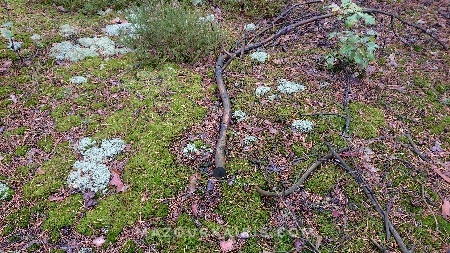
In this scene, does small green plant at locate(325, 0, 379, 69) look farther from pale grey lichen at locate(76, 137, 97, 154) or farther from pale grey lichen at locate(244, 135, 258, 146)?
pale grey lichen at locate(76, 137, 97, 154)

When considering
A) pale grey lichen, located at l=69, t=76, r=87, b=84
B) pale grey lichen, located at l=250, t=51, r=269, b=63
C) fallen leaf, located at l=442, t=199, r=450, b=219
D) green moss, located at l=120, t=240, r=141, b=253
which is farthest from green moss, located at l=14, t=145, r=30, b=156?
fallen leaf, located at l=442, t=199, r=450, b=219

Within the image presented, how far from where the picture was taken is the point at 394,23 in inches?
256

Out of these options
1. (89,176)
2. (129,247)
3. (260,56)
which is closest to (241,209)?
(129,247)

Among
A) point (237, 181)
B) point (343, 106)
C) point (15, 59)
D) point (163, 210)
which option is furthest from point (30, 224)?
point (343, 106)

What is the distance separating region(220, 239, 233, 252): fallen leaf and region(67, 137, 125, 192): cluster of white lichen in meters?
1.36

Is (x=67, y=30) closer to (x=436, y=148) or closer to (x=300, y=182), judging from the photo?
(x=300, y=182)

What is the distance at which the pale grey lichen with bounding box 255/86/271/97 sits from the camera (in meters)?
4.71

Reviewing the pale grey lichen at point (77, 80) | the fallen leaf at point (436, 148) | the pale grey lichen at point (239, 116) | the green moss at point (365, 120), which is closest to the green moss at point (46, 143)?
the pale grey lichen at point (77, 80)

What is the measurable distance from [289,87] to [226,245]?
2.56 meters

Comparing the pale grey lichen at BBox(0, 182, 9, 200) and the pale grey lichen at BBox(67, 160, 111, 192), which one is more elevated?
the pale grey lichen at BBox(67, 160, 111, 192)

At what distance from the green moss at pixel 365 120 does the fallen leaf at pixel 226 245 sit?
84.1 inches

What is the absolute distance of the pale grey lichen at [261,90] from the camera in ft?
15.4

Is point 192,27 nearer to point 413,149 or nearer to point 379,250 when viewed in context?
point 413,149

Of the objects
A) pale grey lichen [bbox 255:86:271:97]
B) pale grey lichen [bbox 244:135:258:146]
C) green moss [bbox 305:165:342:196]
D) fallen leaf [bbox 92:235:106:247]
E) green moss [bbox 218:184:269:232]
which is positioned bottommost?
fallen leaf [bbox 92:235:106:247]
